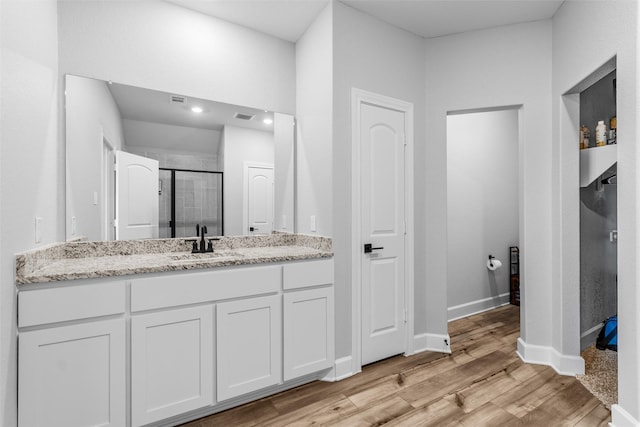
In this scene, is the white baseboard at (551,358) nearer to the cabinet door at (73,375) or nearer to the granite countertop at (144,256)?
the granite countertop at (144,256)

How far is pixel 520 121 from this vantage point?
8.87ft

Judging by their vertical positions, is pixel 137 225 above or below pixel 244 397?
above

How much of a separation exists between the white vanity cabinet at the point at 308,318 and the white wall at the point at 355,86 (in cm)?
10

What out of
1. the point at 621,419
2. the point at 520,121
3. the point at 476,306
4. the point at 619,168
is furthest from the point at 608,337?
the point at 520,121

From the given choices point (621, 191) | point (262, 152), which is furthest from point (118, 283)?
point (621, 191)

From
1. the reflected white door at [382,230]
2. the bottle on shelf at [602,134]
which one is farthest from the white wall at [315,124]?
the bottle on shelf at [602,134]

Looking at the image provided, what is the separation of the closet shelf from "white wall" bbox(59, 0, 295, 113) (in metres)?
2.38

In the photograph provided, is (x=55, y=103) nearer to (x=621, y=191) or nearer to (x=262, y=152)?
(x=262, y=152)

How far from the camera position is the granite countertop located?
156 cm

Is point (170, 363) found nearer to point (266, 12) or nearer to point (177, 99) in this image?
point (177, 99)

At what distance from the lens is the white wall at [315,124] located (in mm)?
2373

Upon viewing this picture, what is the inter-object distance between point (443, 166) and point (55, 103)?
285cm

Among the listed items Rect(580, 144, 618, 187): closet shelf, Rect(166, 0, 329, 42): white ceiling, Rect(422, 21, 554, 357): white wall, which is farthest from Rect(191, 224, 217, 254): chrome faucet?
Rect(580, 144, 618, 187): closet shelf

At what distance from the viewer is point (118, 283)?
1.65 metres
